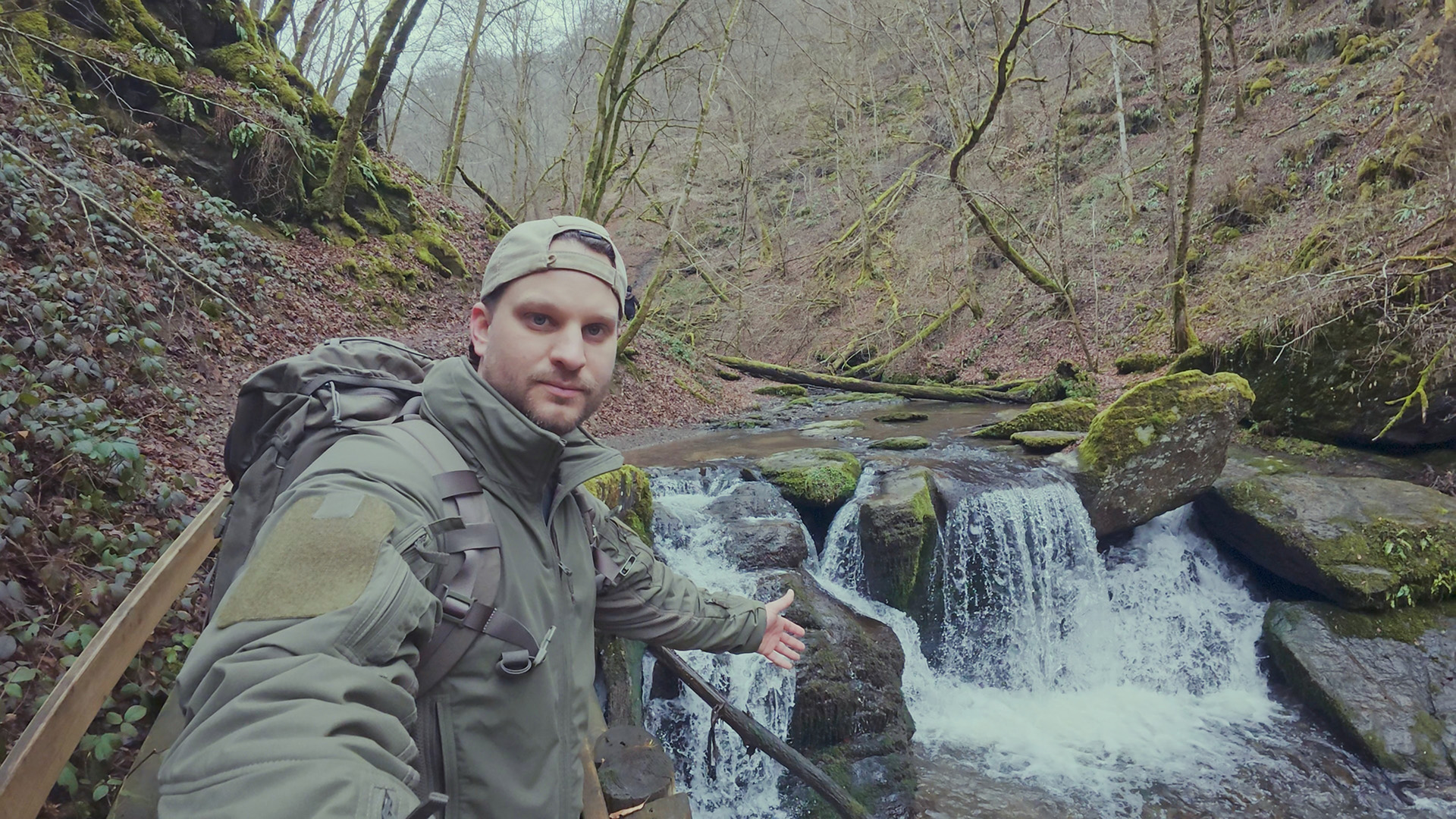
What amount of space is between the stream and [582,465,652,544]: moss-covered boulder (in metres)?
0.48

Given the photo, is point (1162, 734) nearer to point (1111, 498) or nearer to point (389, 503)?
point (1111, 498)

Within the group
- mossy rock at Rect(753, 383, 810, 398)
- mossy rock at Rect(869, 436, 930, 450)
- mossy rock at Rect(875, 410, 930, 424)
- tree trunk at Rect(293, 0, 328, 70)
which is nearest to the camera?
mossy rock at Rect(869, 436, 930, 450)

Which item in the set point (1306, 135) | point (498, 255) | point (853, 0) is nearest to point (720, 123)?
point (853, 0)

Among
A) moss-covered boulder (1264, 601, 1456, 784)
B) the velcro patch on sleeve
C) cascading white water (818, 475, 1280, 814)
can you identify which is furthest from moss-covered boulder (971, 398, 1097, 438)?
the velcro patch on sleeve

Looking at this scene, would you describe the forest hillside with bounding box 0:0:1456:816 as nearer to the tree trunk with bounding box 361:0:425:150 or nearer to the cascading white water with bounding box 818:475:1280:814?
the tree trunk with bounding box 361:0:425:150

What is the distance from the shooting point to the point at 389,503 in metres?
1.31

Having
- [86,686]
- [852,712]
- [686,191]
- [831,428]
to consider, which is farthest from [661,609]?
[686,191]

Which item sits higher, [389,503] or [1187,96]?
[1187,96]

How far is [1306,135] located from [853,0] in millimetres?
10935

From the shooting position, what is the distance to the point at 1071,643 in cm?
713

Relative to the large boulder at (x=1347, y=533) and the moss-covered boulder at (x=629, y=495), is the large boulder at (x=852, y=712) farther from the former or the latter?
the large boulder at (x=1347, y=533)

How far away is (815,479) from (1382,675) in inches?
204

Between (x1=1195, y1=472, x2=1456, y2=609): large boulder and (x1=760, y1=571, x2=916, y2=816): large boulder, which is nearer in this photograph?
(x1=760, y1=571, x2=916, y2=816): large boulder

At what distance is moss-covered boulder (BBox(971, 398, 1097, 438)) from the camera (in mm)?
9695
